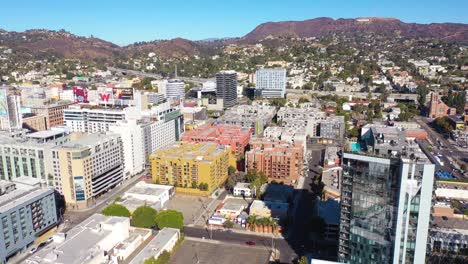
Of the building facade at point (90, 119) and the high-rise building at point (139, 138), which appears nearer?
the high-rise building at point (139, 138)

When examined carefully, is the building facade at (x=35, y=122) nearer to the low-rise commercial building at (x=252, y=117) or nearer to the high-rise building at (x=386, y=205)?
the low-rise commercial building at (x=252, y=117)

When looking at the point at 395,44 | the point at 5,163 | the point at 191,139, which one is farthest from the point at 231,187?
the point at 395,44

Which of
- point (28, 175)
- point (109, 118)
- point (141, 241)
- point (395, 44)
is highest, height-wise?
point (395, 44)

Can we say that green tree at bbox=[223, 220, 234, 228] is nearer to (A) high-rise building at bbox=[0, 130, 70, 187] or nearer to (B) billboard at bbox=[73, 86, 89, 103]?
(A) high-rise building at bbox=[0, 130, 70, 187]

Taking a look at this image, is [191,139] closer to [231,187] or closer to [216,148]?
[216,148]

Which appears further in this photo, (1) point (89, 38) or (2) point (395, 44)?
(1) point (89, 38)

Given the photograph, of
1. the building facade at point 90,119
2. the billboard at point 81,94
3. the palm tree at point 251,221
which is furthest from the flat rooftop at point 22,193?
the billboard at point 81,94

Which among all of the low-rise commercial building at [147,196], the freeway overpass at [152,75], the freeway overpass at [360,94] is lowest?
the low-rise commercial building at [147,196]
